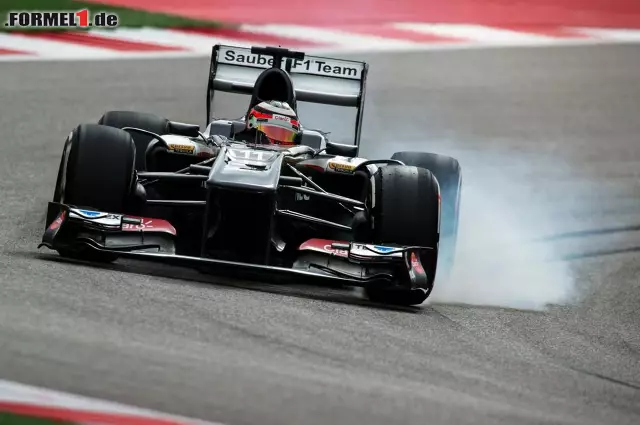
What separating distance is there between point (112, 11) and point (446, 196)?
7.03 metres

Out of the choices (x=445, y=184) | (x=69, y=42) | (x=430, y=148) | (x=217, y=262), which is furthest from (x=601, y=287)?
→ (x=69, y=42)

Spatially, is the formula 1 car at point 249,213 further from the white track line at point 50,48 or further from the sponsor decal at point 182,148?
the white track line at point 50,48

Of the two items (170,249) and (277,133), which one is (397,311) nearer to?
(170,249)

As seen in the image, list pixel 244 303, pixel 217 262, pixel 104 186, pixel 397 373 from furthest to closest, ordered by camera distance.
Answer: pixel 104 186 → pixel 217 262 → pixel 244 303 → pixel 397 373

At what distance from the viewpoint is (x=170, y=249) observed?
327 inches

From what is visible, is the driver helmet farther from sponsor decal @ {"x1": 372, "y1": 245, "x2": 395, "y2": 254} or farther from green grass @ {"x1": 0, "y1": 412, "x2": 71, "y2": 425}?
green grass @ {"x1": 0, "y1": 412, "x2": 71, "y2": 425}

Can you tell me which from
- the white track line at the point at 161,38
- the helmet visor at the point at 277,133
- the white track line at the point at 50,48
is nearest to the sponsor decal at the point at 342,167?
the helmet visor at the point at 277,133

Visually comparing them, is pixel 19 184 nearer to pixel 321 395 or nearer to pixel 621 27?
pixel 321 395

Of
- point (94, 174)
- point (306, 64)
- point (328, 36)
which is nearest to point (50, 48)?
point (328, 36)

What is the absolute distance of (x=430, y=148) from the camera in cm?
1468

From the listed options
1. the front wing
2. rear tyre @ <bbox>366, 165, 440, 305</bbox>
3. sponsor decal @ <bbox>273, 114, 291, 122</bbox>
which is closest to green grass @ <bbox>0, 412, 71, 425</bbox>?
the front wing

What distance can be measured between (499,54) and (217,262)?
10.2 meters

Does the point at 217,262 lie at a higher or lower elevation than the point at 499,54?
lower

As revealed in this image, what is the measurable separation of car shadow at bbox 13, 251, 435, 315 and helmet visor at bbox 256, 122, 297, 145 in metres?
1.47
